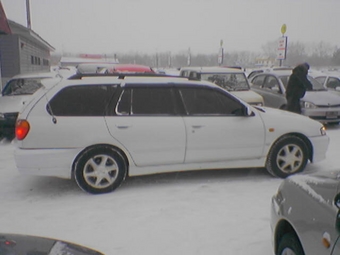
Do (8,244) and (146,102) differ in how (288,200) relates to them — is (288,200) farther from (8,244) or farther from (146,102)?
(146,102)

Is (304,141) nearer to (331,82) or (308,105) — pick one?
(308,105)

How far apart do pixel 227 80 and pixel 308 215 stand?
342 inches

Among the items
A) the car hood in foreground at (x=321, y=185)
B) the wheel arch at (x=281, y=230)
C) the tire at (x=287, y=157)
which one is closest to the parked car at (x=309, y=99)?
the tire at (x=287, y=157)

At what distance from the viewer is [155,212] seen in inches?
174

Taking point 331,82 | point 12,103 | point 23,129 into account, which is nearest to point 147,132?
point 23,129

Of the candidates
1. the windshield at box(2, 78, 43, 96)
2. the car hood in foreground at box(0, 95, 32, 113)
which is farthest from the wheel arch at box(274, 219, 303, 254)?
the windshield at box(2, 78, 43, 96)

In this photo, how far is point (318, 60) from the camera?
280ft

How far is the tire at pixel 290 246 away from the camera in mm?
2473

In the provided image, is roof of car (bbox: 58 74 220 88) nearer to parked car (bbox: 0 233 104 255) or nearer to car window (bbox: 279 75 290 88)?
parked car (bbox: 0 233 104 255)

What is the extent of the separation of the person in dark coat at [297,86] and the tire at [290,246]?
7023 millimetres

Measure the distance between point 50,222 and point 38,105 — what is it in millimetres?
1620

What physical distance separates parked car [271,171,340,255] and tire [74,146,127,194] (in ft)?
8.40

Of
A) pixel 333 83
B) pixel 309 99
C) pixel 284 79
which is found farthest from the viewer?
pixel 333 83

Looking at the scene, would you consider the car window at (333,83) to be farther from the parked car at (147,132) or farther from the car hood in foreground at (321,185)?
the car hood in foreground at (321,185)
